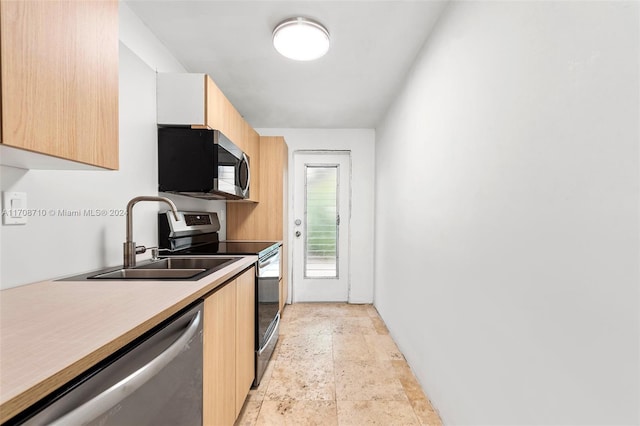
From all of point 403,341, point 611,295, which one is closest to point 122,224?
point 611,295

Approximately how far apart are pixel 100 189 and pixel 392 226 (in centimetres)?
242

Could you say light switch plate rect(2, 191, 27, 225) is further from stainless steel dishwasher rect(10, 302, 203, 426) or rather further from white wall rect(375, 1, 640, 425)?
white wall rect(375, 1, 640, 425)

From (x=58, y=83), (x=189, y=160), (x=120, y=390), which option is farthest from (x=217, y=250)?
(x=120, y=390)

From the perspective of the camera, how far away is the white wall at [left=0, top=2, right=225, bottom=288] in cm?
116

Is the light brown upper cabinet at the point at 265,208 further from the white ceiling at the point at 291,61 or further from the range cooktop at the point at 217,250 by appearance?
the range cooktop at the point at 217,250

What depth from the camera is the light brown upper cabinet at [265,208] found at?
367 centimetres

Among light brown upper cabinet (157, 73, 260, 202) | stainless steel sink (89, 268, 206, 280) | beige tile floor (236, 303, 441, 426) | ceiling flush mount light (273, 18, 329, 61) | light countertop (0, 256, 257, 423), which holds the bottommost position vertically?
beige tile floor (236, 303, 441, 426)

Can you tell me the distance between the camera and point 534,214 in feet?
3.27

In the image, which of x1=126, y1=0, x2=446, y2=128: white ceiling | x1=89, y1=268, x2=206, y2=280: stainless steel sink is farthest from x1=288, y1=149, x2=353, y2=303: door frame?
x1=89, y1=268, x2=206, y2=280: stainless steel sink

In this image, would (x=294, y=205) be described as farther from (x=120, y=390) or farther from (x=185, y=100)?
(x=120, y=390)

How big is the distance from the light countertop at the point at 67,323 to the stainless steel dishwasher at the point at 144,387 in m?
0.04

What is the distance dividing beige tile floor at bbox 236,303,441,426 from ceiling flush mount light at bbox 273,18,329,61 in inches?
88.9

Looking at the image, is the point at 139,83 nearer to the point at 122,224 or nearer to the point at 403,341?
the point at 122,224

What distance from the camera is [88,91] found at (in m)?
1.00
